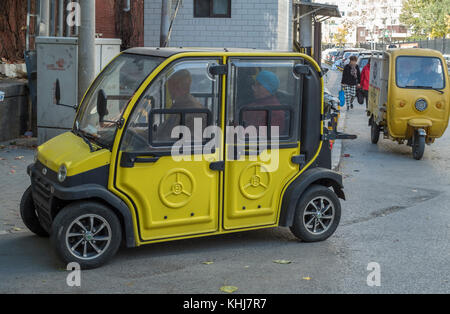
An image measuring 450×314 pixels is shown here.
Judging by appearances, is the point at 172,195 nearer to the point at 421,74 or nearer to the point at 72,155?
the point at 72,155

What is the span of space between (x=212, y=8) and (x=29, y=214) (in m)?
17.9

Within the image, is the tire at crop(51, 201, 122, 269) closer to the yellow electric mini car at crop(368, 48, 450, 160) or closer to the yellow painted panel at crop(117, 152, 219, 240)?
the yellow painted panel at crop(117, 152, 219, 240)

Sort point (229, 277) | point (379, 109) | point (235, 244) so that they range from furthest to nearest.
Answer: point (379, 109) < point (235, 244) < point (229, 277)

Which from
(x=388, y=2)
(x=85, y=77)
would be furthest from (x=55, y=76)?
(x=388, y=2)

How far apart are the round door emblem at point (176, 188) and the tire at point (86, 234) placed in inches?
19.3

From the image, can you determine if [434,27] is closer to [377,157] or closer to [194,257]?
[377,157]

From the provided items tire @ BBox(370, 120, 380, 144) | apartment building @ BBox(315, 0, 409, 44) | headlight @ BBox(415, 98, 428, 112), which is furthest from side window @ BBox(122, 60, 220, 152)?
apartment building @ BBox(315, 0, 409, 44)

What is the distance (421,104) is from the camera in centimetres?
1416

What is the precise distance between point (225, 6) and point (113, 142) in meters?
18.5

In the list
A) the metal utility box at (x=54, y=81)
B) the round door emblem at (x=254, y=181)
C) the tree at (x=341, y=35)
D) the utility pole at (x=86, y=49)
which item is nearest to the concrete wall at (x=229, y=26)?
the metal utility box at (x=54, y=81)

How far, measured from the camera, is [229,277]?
6273 millimetres

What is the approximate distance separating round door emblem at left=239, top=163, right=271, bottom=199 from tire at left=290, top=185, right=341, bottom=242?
1.46 ft

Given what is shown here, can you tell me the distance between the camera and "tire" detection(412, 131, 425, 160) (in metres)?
13.8

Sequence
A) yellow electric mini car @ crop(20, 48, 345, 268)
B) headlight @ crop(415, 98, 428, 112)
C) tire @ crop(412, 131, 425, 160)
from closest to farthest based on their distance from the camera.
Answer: yellow electric mini car @ crop(20, 48, 345, 268) < tire @ crop(412, 131, 425, 160) < headlight @ crop(415, 98, 428, 112)
